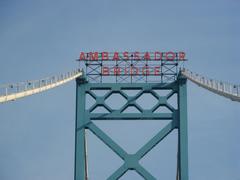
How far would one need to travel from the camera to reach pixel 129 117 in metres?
55.5

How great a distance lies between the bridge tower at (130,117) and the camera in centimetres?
5475

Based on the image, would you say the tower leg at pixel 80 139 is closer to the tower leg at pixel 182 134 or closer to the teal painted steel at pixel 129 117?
the teal painted steel at pixel 129 117

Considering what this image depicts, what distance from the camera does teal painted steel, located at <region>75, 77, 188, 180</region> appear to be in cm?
5478

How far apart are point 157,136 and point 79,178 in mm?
5050

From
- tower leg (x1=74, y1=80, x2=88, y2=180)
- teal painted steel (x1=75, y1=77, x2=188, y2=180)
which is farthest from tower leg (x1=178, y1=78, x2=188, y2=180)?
tower leg (x1=74, y1=80, x2=88, y2=180)

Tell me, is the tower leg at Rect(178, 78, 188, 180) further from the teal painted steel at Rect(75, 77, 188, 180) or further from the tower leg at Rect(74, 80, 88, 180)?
the tower leg at Rect(74, 80, 88, 180)

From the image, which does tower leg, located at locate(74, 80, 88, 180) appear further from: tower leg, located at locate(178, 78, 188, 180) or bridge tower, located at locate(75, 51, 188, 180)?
tower leg, located at locate(178, 78, 188, 180)

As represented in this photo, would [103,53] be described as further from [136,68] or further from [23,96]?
[23,96]

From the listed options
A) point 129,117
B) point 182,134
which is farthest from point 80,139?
point 182,134

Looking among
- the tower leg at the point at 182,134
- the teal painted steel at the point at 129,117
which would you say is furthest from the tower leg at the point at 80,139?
the tower leg at the point at 182,134

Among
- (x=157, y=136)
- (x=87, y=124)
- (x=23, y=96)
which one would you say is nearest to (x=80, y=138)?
(x=87, y=124)

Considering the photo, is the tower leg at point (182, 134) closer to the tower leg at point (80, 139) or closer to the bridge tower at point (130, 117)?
the bridge tower at point (130, 117)

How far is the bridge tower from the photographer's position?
54750 mm

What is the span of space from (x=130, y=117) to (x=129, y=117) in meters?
0.06
